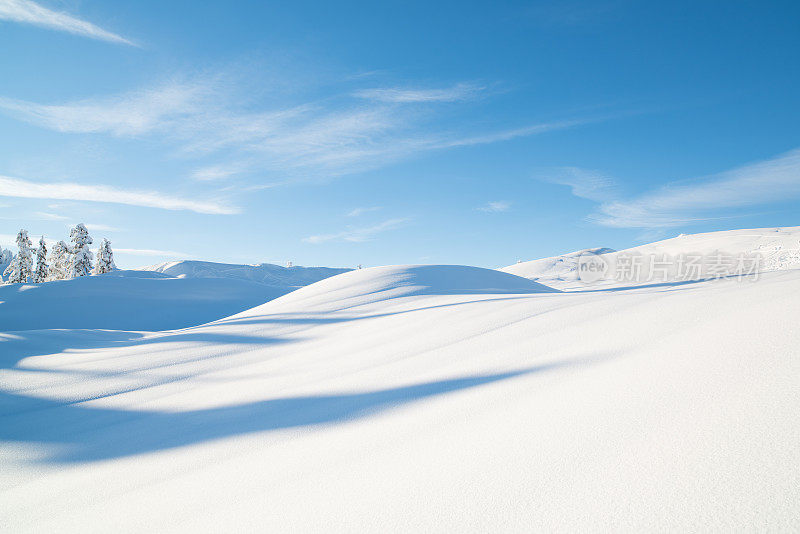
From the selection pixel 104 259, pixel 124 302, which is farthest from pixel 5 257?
pixel 124 302

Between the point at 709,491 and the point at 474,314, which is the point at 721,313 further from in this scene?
the point at 474,314

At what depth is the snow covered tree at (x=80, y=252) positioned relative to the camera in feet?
88.0

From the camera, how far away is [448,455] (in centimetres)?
183

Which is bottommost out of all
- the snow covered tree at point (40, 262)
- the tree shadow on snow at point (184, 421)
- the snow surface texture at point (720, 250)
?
the tree shadow on snow at point (184, 421)

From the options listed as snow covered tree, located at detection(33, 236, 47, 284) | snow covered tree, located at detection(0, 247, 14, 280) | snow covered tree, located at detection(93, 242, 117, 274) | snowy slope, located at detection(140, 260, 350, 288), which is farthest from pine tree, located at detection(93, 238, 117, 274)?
snow covered tree, located at detection(0, 247, 14, 280)

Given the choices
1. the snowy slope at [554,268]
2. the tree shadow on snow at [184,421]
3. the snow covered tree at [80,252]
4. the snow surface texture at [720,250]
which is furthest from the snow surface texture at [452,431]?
the snow covered tree at [80,252]

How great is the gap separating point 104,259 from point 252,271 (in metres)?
27.1

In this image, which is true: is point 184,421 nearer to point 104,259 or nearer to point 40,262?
point 104,259

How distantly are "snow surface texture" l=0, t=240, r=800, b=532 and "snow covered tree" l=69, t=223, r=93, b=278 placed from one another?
27734 millimetres

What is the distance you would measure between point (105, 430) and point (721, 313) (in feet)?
16.0

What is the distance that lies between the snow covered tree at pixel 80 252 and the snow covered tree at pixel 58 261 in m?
2.39

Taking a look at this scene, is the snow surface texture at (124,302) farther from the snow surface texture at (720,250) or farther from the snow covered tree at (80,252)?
the snow surface texture at (720,250)

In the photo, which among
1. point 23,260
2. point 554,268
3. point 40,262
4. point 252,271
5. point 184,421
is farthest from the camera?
point 252,271

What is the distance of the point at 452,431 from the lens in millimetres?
2098
